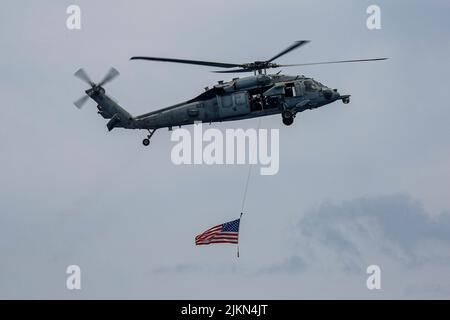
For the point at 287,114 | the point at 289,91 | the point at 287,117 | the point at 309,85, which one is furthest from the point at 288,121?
the point at 309,85

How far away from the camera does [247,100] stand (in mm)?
98812

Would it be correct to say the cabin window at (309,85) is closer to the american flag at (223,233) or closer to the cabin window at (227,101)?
the cabin window at (227,101)

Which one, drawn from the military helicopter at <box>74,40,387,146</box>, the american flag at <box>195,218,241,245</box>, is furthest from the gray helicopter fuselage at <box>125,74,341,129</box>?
the american flag at <box>195,218,241,245</box>

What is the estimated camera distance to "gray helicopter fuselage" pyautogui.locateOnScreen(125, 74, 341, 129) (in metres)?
98.8

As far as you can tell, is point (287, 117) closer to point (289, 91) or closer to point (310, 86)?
point (289, 91)

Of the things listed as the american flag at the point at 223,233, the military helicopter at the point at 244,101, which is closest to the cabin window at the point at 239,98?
the military helicopter at the point at 244,101

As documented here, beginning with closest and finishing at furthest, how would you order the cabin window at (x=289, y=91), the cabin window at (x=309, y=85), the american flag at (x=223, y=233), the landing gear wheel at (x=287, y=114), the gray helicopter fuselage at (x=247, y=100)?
the landing gear wheel at (x=287, y=114) → the gray helicopter fuselage at (x=247, y=100) → the cabin window at (x=289, y=91) → the cabin window at (x=309, y=85) → the american flag at (x=223, y=233)

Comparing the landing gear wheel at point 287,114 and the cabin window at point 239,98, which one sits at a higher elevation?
the cabin window at point 239,98

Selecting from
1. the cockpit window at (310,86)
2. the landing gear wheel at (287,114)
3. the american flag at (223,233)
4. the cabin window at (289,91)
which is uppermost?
the cockpit window at (310,86)

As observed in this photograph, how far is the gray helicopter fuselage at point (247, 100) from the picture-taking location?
98.8 meters

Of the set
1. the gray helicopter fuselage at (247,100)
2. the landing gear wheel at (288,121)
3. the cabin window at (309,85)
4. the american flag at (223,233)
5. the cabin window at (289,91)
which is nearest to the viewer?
the landing gear wheel at (288,121)
